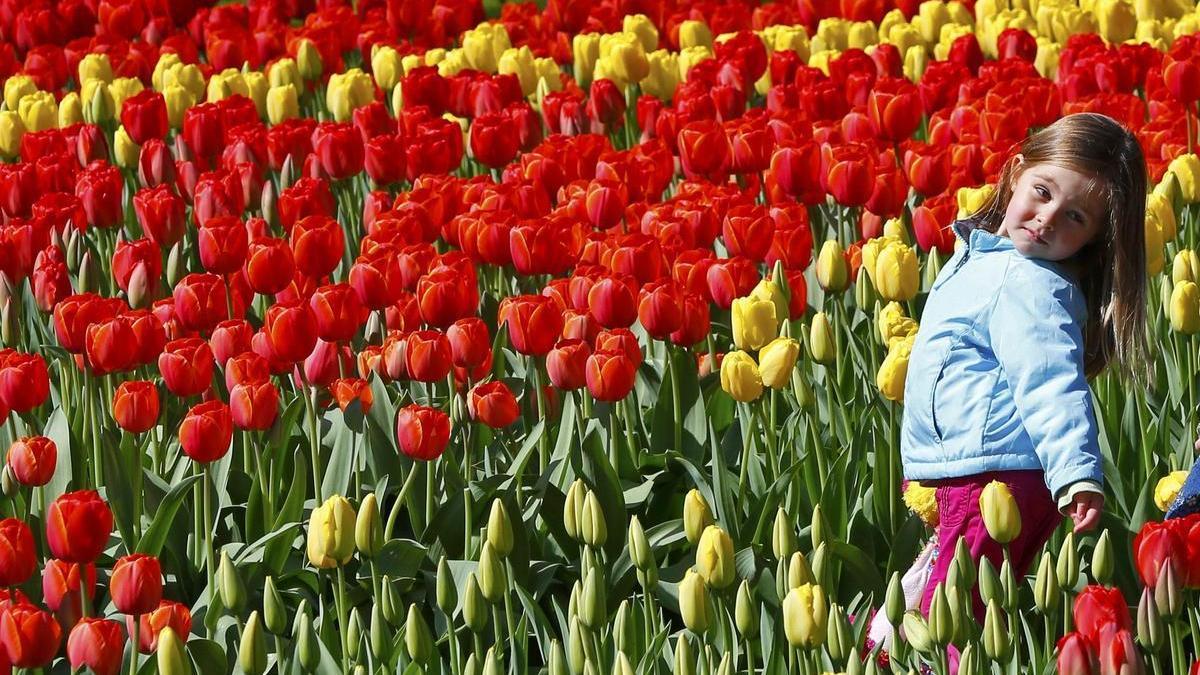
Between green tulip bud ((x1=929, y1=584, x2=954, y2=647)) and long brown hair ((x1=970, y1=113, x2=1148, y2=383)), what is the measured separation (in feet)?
2.62

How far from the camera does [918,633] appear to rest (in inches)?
108

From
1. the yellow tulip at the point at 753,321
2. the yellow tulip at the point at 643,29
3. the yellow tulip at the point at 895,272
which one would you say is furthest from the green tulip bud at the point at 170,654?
the yellow tulip at the point at 643,29

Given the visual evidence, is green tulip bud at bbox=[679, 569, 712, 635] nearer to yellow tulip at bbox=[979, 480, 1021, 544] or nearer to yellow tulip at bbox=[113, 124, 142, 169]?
yellow tulip at bbox=[979, 480, 1021, 544]

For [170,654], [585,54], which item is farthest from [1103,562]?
[585,54]

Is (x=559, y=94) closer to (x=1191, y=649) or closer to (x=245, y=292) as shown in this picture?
(x=245, y=292)

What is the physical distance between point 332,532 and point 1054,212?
1284mm

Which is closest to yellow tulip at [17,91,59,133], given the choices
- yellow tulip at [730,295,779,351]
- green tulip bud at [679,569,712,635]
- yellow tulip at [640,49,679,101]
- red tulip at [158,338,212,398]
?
yellow tulip at [640,49,679,101]

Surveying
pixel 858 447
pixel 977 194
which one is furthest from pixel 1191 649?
pixel 977 194

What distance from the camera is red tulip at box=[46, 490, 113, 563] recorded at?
2.93m

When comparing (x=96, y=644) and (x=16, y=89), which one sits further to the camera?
(x=16, y=89)

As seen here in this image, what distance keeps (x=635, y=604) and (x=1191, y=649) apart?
1017mm

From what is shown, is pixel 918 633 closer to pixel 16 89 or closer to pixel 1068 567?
pixel 1068 567

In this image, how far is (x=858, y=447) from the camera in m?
3.80

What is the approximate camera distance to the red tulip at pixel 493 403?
11.8ft
